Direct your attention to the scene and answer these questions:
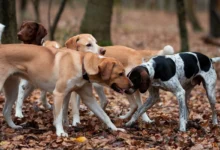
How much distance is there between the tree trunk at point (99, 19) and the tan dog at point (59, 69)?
6990 mm

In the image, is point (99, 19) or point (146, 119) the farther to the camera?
point (99, 19)

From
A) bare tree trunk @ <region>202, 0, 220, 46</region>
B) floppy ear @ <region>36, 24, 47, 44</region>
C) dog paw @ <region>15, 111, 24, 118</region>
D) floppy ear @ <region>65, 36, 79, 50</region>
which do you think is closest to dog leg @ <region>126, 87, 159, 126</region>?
floppy ear @ <region>65, 36, 79, 50</region>

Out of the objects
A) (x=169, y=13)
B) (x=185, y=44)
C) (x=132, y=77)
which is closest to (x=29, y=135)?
(x=132, y=77)

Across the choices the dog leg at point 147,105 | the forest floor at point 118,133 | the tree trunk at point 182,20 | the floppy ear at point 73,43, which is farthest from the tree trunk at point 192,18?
the dog leg at point 147,105

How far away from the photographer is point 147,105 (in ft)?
23.9

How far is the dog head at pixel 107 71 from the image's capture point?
20.8ft

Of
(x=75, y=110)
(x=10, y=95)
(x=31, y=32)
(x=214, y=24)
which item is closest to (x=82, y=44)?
(x=31, y=32)

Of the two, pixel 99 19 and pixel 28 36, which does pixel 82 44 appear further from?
pixel 99 19

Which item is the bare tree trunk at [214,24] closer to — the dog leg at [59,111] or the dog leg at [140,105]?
the dog leg at [140,105]

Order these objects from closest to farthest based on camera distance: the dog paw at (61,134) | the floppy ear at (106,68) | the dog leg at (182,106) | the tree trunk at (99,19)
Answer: the floppy ear at (106,68)
the dog paw at (61,134)
the dog leg at (182,106)
the tree trunk at (99,19)

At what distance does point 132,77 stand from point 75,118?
1427mm

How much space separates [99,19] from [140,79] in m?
7.34

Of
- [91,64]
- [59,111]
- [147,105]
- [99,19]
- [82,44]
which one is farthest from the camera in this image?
[99,19]

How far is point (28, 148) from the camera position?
234 inches
